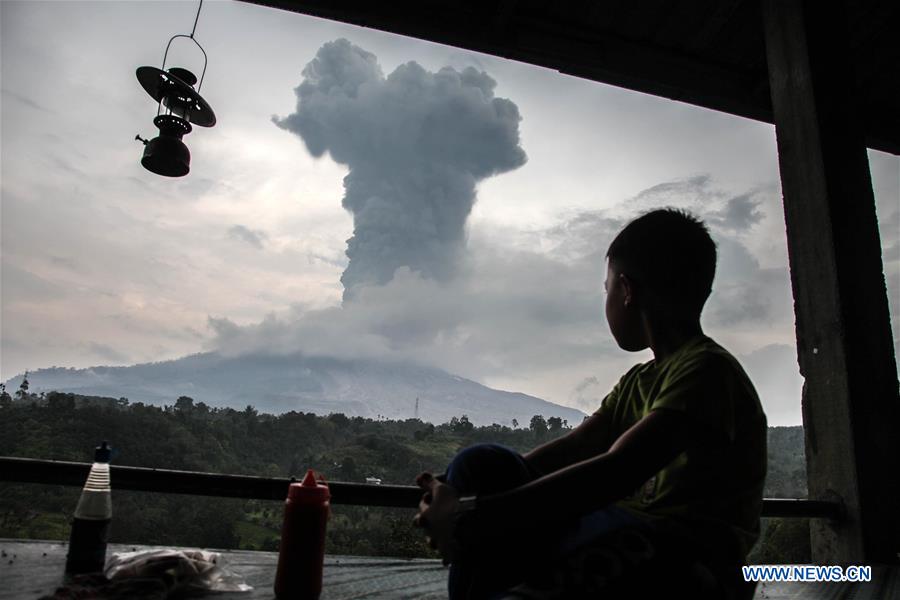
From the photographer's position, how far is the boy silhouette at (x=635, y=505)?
2.99 ft

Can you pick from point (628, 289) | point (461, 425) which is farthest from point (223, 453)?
point (628, 289)

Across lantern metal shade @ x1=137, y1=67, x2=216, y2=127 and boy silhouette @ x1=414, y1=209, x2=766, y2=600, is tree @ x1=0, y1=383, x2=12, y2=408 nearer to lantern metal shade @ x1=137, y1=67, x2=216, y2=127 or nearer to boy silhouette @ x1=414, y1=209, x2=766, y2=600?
lantern metal shade @ x1=137, y1=67, x2=216, y2=127

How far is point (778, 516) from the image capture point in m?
2.02

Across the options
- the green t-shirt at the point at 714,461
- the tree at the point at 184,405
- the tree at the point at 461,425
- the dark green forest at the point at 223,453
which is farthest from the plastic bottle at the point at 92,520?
the tree at the point at 184,405

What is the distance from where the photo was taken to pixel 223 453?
64.2ft

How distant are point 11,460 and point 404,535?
811 inches

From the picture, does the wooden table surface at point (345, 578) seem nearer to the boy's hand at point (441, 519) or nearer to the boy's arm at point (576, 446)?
the boy's arm at point (576, 446)

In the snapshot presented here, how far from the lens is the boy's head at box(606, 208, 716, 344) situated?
1.16 meters

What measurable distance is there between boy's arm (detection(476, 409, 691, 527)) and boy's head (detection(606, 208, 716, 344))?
0.32m

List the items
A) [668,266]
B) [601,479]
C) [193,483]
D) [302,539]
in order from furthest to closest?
[193,483] → [302,539] → [668,266] → [601,479]

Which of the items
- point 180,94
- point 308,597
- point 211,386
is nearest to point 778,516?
point 308,597

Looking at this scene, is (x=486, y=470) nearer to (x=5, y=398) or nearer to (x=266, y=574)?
Result: (x=266, y=574)

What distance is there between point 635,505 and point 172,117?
289 centimetres

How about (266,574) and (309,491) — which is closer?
(309,491)
